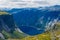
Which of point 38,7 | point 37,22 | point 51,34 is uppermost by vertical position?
point 38,7

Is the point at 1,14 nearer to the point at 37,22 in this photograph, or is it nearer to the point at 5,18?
the point at 5,18

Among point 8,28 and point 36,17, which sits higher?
point 36,17

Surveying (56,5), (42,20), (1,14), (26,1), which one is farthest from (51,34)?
(1,14)

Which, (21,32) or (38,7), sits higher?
(38,7)

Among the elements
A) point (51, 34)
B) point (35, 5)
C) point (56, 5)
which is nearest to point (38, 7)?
point (35, 5)

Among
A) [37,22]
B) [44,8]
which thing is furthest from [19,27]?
[44,8]

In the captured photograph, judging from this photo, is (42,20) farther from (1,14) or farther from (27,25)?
(1,14)

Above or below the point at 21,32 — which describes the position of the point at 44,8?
above

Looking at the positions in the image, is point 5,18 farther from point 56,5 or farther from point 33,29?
point 56,5
